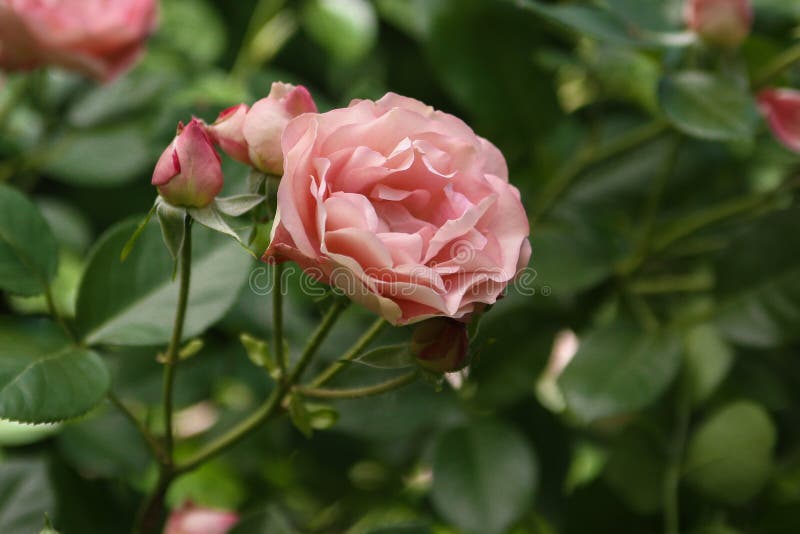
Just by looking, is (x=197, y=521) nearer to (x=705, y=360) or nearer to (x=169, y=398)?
(x=169, y=398)

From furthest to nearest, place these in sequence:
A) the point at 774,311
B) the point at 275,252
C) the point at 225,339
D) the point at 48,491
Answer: the point at 225,339 < the point at 774,311 < the point at 48,491 < the point at 275,252

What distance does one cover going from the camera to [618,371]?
642 millimetres

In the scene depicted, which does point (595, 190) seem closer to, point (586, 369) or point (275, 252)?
point (586, 369)

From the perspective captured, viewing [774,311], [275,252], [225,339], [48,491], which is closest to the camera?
[275,252]

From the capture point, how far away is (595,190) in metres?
0.85

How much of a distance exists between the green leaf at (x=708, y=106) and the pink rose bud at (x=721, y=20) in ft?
0.09

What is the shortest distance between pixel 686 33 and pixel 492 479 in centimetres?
36

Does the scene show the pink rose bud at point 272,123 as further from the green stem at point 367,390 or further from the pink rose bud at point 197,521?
the pink rose bud at point 197,521

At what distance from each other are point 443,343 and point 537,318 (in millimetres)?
362

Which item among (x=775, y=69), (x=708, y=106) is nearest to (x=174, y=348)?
(x=708, y=106)

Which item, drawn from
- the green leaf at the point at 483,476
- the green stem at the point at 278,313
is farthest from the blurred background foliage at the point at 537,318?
the green stem at the point at 278,313

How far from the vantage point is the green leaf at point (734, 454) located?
0.66 m

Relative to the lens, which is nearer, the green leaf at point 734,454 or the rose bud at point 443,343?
the rose bud at point 443,343

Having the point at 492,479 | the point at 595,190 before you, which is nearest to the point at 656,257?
the point at 595,190
